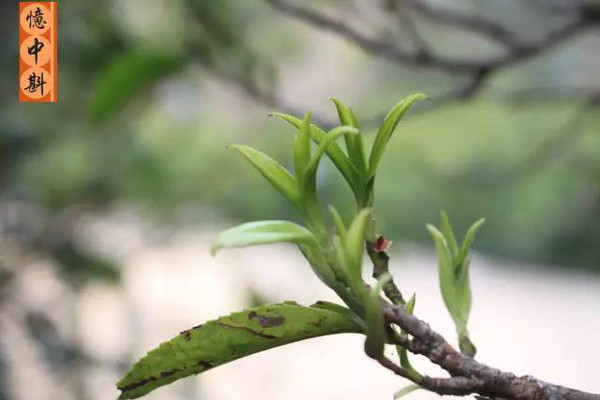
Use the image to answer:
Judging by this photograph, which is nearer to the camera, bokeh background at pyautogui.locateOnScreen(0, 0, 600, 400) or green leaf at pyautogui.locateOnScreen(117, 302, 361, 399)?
green leaf at pyautogui.locateOnScreen(117, 302, 361, 399)

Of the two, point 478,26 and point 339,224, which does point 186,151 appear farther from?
point 339,224

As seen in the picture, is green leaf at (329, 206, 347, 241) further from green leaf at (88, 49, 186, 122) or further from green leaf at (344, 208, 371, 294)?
green leaf at (88, 49, 186, 122)

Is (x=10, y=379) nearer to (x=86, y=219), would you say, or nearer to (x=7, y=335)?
(x=7, y=335)

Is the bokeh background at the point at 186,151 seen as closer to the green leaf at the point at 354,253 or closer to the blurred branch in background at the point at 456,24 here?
the blurred branch in background at the point at 456,24

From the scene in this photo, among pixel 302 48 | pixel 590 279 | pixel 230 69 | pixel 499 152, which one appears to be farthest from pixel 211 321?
pixel 499 152

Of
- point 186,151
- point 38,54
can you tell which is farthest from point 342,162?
point 186,151

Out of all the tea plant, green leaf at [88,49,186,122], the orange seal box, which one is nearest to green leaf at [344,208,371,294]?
the tea plant
